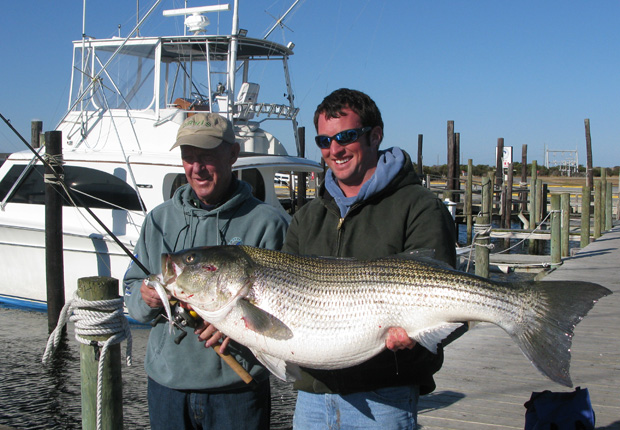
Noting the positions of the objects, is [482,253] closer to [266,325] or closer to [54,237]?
[54,237]

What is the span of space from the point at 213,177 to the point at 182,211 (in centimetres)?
26

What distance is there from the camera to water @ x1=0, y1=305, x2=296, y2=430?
7.14 meters

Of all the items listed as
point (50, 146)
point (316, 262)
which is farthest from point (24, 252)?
point (316, 262)

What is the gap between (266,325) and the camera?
2.44m

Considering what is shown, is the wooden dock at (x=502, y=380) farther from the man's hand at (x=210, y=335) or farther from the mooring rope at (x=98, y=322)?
the mooring rope at (x=98, y=322)

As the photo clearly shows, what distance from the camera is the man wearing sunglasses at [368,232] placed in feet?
8.07

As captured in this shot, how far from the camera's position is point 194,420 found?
2924mm

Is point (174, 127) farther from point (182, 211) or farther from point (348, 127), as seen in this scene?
point (348, 127)

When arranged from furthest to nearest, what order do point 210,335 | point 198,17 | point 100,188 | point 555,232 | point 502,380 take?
point 555,232, point 198,17, point 100,188, point 502,380, point 210,335

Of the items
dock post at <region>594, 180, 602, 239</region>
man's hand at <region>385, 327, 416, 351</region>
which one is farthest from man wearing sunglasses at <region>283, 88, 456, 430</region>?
dock post at <region>594, 180, 602, 239</region>

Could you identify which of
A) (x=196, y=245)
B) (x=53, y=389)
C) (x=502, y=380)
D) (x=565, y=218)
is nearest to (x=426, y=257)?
(x=196, y=245)

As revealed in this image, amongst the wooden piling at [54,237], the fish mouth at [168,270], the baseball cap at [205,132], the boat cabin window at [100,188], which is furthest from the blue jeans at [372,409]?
the boat cabin window at [100,188]

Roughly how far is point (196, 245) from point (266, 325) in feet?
2.80

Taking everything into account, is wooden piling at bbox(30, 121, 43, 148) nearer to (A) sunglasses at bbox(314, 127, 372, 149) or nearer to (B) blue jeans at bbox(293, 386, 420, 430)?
(A) sunglasses at bbox(314, 127, 372, 149)
